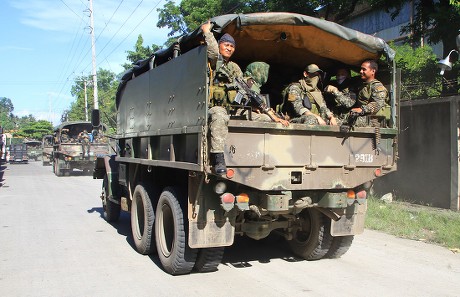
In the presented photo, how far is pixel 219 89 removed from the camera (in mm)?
4875

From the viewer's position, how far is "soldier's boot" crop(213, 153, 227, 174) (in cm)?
417

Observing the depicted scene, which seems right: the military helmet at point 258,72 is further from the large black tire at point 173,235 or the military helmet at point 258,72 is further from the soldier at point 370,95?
the large black tire at point 173,235

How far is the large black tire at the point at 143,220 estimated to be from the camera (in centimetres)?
590

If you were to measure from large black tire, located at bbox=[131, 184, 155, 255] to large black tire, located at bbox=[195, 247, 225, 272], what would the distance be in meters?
1.04

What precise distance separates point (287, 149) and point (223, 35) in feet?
5.17

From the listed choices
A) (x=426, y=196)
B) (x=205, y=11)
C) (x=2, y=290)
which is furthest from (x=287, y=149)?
(x=205, y=11)

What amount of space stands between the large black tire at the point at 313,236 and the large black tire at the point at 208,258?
1349 millimetres

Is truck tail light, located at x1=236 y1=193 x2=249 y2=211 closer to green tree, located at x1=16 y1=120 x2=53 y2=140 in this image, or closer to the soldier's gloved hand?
the soldier's gloved hand

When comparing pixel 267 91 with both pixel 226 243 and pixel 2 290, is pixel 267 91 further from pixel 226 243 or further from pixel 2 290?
pixel 2 290

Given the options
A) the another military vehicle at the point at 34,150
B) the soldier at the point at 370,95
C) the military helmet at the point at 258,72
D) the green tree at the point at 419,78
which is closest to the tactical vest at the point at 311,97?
the military helmet at the point at 258,72

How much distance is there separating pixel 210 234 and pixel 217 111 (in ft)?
4.51

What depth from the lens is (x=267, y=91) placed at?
22.1 ft

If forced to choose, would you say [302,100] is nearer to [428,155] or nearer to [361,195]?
[361,195]

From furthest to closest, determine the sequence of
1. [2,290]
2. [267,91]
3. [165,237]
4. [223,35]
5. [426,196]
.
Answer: [426,196] → [267,91] → [165,237] → [223,35] → [2,290]
